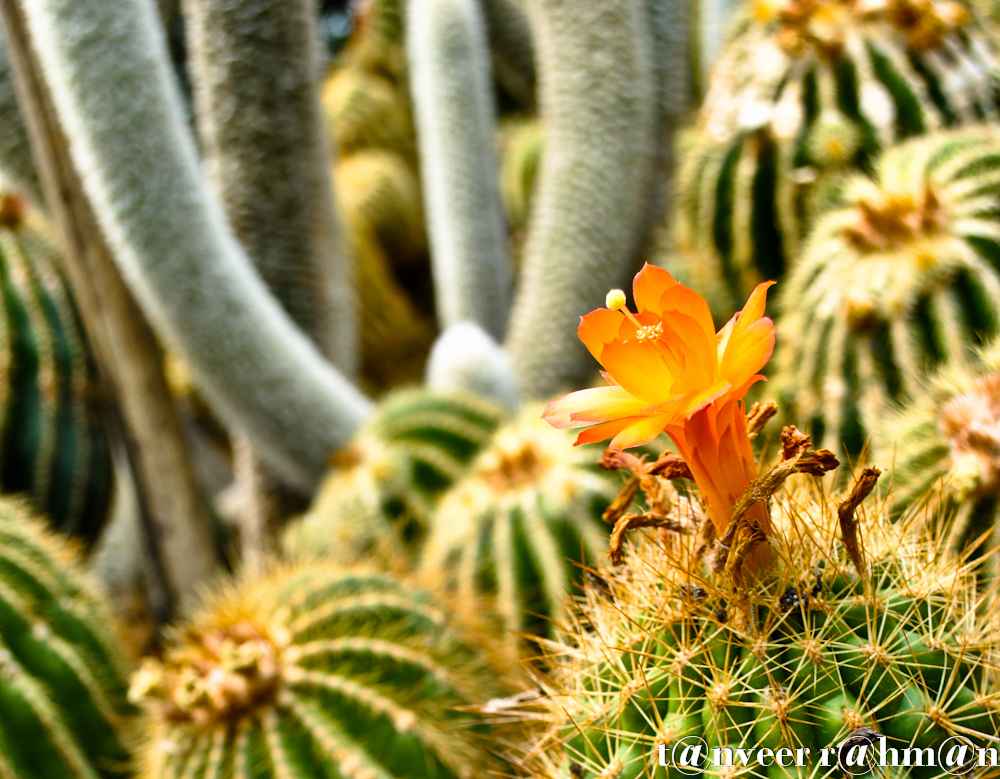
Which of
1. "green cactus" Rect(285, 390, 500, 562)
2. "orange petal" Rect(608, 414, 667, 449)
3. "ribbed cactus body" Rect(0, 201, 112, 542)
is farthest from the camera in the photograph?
"ribbed cactus body" Rect(0, 201, 112, 542)

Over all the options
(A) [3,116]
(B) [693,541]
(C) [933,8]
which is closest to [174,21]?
(A) [3,116]

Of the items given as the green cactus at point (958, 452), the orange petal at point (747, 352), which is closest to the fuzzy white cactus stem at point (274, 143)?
the green cactus at point (958, 452)

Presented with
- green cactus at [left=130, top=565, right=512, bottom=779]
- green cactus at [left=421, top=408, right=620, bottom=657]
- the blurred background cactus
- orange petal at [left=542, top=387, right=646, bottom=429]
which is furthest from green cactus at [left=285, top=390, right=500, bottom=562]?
orange petal at [left=542, top=387, right=646, bottom=429]

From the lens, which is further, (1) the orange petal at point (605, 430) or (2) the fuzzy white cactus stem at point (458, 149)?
(2) the fuzzy white cactus stem at point (458, 149)

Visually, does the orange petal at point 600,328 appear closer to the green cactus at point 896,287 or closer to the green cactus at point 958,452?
the green cactus at point 958,452

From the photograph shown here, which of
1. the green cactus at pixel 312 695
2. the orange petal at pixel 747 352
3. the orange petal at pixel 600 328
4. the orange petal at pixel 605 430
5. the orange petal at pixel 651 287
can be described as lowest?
the green cactus at pixel 312 695

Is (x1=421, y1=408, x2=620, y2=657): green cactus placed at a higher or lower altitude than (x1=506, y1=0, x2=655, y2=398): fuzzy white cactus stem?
lower

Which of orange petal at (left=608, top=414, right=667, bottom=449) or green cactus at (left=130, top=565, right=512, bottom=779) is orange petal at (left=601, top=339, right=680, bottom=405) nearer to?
orange petal at (left=608, top=414, right=667, bottom=449)

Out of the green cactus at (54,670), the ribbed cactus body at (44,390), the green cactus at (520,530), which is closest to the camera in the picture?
the green cactus at (54,670)
